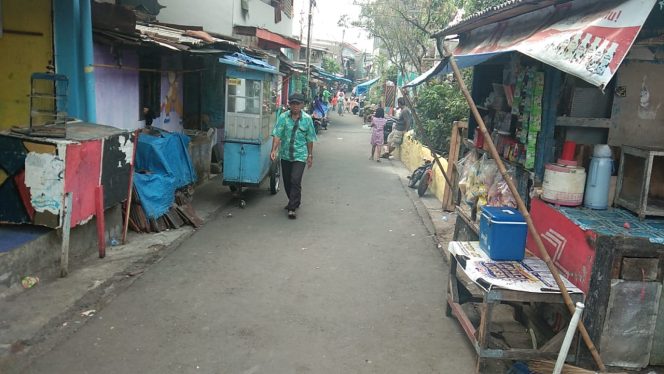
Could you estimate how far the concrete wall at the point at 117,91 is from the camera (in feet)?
26.7

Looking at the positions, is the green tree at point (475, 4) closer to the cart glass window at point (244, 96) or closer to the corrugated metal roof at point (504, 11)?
the cart glass window at point (244, 96)

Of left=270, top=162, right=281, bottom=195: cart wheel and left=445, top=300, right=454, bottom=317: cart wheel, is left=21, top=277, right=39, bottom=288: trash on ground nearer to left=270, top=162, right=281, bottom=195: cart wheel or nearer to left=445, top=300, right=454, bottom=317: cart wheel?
left=445, top=300, right=454, bottom=317: cart wheel

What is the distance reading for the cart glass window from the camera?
9305mm

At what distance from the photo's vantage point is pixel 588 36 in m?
3.40

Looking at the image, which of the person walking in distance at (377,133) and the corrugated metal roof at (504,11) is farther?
the person walking in distance at (377,133)

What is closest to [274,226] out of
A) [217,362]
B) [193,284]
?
[193,284]

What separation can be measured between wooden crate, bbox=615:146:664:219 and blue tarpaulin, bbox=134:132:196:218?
5.87 metres

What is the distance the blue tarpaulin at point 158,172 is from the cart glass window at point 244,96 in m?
1.21

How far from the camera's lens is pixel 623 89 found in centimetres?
450

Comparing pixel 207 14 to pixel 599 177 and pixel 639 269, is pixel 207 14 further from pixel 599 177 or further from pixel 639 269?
pixel 639 269

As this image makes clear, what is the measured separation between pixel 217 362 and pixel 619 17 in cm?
372

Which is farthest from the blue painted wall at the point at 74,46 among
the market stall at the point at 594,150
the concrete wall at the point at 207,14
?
the concrete wall at the point at 207,14

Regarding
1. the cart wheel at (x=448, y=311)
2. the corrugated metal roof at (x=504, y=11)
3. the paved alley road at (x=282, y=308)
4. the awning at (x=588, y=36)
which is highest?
the corrugated metal roof at (x=504, y=11)

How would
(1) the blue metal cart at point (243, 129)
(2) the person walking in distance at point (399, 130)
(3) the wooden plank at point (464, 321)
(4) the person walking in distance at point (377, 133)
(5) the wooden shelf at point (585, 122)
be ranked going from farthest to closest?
(2) the person walking in distance at point (399, 130) → (4) the person walking in distance at point (377, 133) → (1) the blue metal cart at point (243, 129) → (5) the wooden shelf at point (585, 122) → (3) the wooden plank at point (464, 321)
